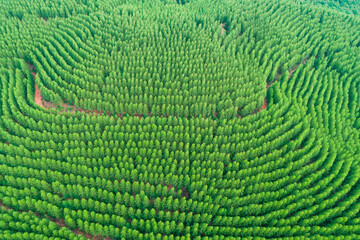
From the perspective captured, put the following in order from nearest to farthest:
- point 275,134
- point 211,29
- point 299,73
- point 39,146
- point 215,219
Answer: point 215,219, point 39,146, point 275,134, point 299,73, point 211,29

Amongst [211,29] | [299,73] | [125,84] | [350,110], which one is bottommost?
[125,84]

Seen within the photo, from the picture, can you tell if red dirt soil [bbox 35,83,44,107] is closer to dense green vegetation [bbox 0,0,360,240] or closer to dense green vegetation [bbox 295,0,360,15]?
dense green vegetation [bbox 0,0,360,240]

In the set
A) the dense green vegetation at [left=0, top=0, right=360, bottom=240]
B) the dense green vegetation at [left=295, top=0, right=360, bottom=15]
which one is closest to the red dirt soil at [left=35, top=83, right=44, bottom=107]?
the dense green vegetation at [left=0, top=0, right=360, bottom=240]

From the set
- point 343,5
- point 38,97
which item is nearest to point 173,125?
point 38,97

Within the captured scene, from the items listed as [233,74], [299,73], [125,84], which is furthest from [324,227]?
[125,84]

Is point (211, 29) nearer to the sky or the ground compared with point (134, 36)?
nearer to the sky

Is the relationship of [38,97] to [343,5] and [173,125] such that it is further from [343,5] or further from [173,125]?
[343,5]

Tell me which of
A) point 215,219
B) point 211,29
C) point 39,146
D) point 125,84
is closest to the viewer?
point 215,219

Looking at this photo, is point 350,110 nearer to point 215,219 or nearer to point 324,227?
point 324,227

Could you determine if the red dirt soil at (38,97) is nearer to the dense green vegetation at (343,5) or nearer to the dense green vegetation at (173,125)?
the dense green vegetation at (173,125)
